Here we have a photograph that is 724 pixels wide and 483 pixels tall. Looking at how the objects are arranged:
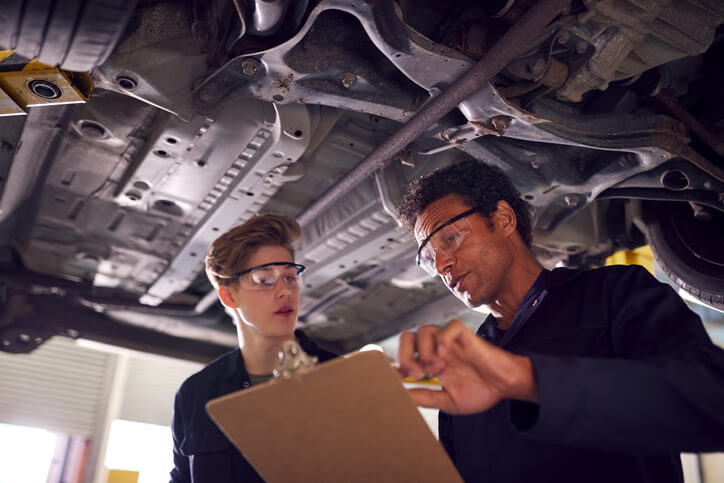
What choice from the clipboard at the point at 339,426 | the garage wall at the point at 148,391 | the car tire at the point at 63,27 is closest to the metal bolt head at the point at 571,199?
the clipboard at the point at 339,426

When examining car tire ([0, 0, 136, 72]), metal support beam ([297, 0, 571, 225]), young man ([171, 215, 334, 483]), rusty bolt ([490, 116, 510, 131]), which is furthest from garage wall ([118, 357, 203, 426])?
car tire ([0, 0, 136, 72])

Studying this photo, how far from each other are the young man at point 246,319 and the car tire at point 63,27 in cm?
112

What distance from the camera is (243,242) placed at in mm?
2492

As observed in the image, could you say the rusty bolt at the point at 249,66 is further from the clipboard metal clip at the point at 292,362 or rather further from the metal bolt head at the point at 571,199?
the metal bolt head at the point at 571,199

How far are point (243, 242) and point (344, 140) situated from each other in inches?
24.9

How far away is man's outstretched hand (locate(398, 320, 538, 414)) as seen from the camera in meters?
1.13

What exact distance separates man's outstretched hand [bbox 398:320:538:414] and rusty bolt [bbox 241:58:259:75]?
110 centimetres

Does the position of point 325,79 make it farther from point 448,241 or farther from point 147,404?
point 147,404

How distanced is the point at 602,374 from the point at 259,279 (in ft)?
5.18

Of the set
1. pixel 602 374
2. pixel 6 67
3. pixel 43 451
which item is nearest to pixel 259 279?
pixel 6 67

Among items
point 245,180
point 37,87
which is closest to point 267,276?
point 245,180

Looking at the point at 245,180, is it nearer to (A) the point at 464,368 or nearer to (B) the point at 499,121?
(B) the point at 499,121

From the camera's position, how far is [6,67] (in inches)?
72.2

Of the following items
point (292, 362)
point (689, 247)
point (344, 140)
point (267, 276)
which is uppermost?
point (344, 140)
